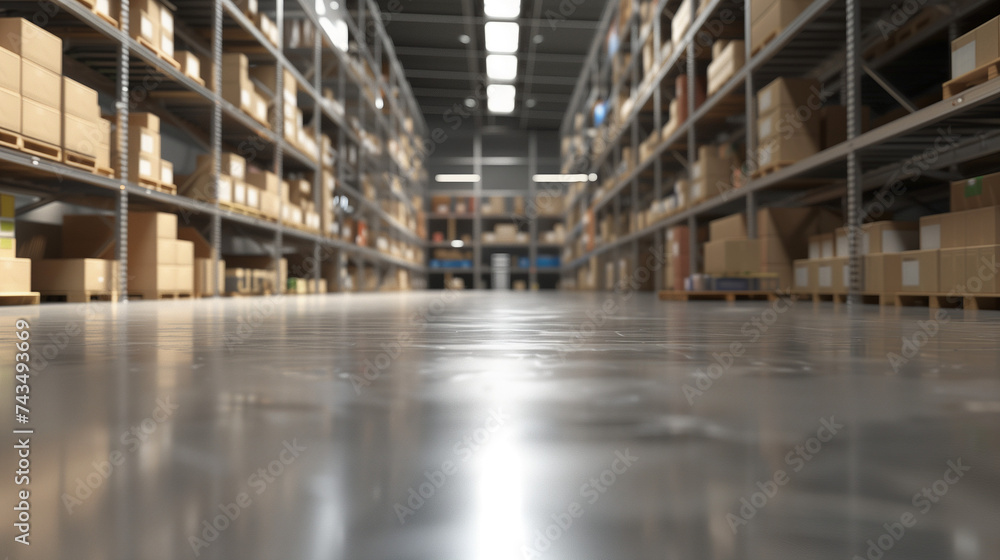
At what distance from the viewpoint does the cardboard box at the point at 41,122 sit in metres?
4.37

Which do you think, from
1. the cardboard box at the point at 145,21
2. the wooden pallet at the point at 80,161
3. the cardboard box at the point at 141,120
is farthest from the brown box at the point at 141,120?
the wooden pallet at the point at 80,161

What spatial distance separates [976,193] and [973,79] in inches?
36.3

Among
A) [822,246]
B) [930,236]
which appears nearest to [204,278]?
[822,246]

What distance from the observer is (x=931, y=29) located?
5.41 metres

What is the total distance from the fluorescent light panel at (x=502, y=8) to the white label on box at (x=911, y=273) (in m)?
10.8

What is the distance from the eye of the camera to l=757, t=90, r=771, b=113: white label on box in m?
6.06

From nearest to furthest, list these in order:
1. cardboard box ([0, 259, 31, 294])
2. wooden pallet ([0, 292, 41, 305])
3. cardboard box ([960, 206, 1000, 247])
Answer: cardboard box ([960, 206, 1000, 247]), cardboard box ([0, 259, 31, 294]), wooden pallet ([0, 292, 41, 305])

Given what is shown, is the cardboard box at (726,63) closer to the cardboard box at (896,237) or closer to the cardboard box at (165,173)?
the cardboard box at (896,237)

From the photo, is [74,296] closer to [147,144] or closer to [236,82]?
[147,144]

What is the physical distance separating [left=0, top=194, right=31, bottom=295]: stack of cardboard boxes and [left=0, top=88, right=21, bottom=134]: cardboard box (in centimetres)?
54

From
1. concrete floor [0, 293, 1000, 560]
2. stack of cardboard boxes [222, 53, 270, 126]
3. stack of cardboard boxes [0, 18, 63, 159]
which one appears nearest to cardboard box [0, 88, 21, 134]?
stack of cardboard boxes [0, 18, 63, 159]

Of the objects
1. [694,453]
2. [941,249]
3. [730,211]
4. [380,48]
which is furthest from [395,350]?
[380,48]

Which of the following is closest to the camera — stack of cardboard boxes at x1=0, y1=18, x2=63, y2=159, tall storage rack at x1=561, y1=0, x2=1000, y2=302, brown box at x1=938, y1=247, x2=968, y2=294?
brown box at x1=938, y1=247, x2=968, y2=294

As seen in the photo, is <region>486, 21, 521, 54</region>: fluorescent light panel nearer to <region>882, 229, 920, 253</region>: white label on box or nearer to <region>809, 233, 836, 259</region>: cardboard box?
<region>809, 233, 836, 259</region>: cardboard box
